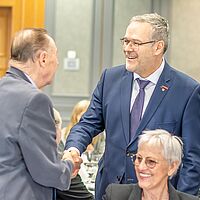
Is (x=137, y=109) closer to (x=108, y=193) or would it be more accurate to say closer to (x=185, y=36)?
(x=108, y=193)

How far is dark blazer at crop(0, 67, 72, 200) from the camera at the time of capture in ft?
6.48

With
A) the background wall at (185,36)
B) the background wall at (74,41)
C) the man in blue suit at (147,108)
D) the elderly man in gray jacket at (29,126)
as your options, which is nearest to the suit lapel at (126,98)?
the man in blue suit at (147,108)

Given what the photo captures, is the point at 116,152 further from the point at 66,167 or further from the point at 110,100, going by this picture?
the point at 66,167

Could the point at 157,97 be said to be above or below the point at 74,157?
above

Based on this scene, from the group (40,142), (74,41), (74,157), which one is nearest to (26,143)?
(40,142)

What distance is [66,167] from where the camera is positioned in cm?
219

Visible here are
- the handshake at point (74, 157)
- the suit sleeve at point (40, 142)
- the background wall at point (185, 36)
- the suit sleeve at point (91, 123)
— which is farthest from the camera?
the background wall at point (185, 36)

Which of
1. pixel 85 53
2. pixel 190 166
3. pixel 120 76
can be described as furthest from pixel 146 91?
pixel 85 53

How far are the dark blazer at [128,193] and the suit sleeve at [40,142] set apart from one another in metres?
0.44

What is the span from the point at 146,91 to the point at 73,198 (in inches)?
37.8

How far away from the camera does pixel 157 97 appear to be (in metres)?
2.56

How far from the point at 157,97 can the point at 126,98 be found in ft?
0.52

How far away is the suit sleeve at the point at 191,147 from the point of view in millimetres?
2492

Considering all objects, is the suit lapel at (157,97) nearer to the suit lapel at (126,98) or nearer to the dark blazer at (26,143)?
the suit lapel at (126,98)
